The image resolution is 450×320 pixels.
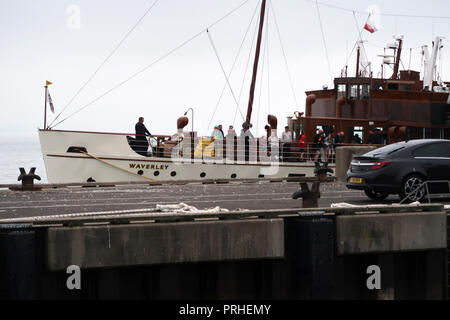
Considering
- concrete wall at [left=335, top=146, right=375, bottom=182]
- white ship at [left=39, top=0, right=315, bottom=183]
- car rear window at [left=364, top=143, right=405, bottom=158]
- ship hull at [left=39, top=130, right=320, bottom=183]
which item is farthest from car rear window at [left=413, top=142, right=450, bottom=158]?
white ship at [left=39, top=0, right=315, bottom=183]

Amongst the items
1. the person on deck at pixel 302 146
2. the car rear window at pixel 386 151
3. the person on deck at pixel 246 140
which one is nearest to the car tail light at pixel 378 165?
the car rear window at pixel 386 151

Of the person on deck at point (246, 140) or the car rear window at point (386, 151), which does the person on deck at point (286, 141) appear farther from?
the car rear window at point (386, 151)

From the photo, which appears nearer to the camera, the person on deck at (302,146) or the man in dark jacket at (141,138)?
the man in dark jacket at (141,138)

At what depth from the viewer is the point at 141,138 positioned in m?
31.5

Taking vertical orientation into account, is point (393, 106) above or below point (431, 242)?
above

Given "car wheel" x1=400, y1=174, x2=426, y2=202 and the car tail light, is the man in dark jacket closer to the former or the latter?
the car tail light

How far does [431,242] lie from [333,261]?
6.42 ft

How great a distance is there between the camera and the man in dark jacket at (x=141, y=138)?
31.2 metres

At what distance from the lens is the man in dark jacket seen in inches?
1229

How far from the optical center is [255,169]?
3303cm

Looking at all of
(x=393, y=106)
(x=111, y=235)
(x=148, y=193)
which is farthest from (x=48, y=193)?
(x=393, y=106)

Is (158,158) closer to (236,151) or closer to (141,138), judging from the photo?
(141,138)

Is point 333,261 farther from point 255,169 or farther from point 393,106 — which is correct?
point 393,106

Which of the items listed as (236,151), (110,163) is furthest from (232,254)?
(236,151)
